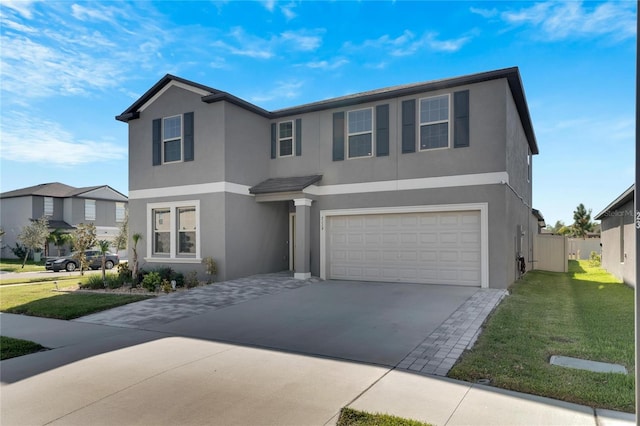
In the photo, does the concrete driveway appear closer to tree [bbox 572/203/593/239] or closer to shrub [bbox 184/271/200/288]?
shrub [bbox 184/271/200/288]

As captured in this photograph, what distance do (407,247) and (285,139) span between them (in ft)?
21.1

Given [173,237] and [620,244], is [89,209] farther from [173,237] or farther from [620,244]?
[620,244]

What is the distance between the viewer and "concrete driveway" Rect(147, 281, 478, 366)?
6434 mm

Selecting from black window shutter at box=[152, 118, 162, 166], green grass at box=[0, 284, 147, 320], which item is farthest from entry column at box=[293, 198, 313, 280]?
black window shutter at box=[152, 118, 162, 166]

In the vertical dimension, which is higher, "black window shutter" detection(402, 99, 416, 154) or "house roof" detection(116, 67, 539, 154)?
"house roof" detection(116, 67, 539, 154)

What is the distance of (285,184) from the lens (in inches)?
579

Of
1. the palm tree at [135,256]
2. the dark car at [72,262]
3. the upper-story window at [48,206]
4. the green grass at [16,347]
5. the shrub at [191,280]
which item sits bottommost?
the dark car at [72,262]

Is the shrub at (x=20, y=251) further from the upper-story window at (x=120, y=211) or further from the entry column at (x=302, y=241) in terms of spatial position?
the entry column at (x=302, y=241)

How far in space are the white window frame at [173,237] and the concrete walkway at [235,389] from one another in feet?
24.0

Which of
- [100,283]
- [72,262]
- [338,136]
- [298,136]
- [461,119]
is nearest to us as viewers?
[461,119]

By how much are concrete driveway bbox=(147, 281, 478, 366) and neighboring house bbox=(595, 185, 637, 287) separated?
6081mm

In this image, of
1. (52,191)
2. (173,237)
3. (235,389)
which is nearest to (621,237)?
(235,389)

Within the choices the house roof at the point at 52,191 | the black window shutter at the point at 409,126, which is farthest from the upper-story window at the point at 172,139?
the house roof at the point at 52,191

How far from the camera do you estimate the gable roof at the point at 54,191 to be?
3510cm
